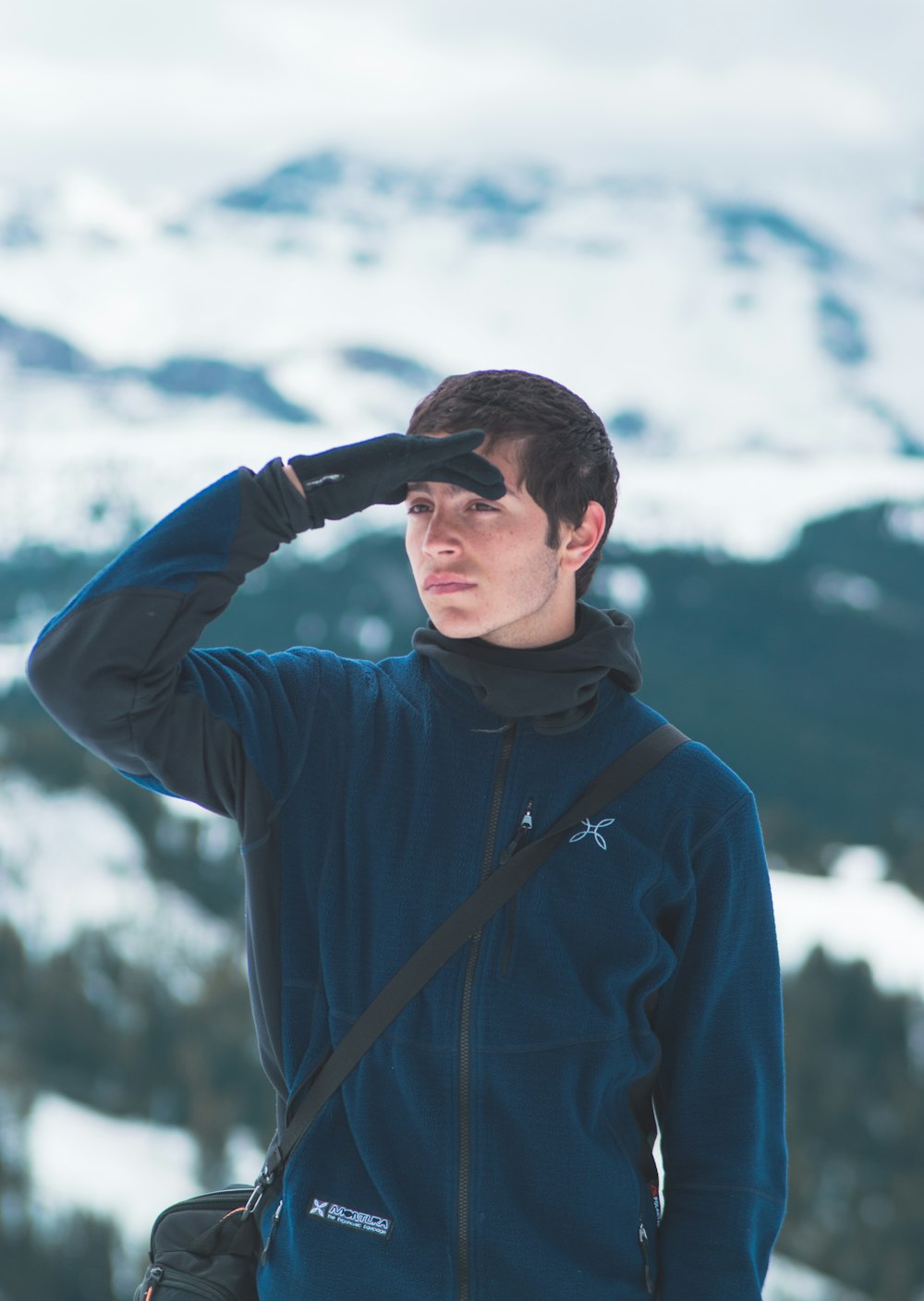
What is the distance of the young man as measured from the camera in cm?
249

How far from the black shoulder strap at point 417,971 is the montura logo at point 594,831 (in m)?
0.02

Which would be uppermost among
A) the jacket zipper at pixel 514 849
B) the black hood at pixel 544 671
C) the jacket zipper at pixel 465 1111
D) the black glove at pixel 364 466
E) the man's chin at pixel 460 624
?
the black glove at pixel 364 466

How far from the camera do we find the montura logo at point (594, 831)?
2.67 meters

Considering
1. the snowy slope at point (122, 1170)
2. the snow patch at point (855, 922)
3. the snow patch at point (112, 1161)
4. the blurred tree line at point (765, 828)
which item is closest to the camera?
the snowy slope at point (122, 1170)

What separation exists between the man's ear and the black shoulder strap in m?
0.50

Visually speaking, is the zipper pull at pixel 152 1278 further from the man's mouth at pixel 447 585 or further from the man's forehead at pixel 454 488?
the man's forehead at pixel 454 488

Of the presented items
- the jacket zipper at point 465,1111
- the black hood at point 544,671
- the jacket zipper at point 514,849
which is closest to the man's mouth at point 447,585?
the black hood at point 544,671

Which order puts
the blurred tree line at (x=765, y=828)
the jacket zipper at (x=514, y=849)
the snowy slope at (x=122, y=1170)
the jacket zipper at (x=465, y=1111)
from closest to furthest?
the jacket zipper at (x=465, y=1111) → the jacket zipper at (x=514, y=849) → the snowy slope at (x=122, y=1170) → the blurred tree line at (x=765, y=828)

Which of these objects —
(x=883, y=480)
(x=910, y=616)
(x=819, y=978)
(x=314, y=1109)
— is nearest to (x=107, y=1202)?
(x=819, y=978)

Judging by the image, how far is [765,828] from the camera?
87.2 metres

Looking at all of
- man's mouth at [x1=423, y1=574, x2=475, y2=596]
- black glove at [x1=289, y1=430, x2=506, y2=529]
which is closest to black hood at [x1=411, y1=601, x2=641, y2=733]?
man's mouth at [x1=423, y1=574, x2=475, y2=596]

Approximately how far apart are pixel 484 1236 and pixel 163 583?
1.29m

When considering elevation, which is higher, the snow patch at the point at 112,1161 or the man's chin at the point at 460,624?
the man's chin at the point at 460,624

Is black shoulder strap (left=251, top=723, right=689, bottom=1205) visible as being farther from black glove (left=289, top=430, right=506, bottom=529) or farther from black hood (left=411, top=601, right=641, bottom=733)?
black glove (left=289, top=430, right=506, bottom=529)
